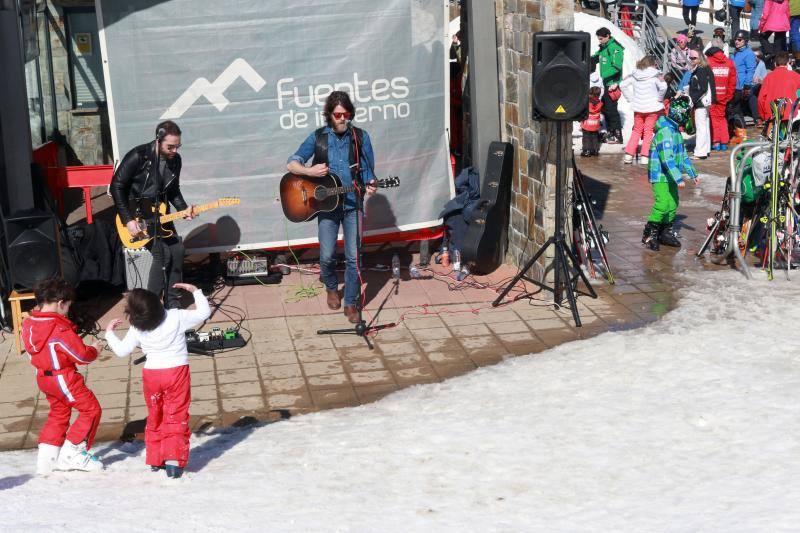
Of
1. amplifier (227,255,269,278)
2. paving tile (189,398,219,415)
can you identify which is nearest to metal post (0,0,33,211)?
amplifier (227,255,269,278)

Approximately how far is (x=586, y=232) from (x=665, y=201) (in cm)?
124

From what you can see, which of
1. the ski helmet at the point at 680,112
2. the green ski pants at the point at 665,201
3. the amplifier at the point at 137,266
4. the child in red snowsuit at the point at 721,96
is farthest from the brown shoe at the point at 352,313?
the child in red snowsuit at the point at 721,96

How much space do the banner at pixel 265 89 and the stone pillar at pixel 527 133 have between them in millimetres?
682

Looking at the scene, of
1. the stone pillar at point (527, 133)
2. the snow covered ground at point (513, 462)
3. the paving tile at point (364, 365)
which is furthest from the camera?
the stone pillar at point (527, 133)

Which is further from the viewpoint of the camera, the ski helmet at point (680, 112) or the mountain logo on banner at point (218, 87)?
the ski helmet at point (680, 112)

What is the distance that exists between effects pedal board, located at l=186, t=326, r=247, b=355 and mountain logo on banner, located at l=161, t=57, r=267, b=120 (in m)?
2.34

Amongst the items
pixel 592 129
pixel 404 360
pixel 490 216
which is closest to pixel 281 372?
pixel 404 360

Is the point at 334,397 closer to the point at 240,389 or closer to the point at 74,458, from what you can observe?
the point at 240,389

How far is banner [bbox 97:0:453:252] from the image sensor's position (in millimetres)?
9727

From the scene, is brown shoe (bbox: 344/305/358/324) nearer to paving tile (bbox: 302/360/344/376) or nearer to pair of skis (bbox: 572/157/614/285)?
paving tile (bbox: 302/360/344/376)

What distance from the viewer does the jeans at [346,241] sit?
8805mm

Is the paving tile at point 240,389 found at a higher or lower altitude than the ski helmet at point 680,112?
lower

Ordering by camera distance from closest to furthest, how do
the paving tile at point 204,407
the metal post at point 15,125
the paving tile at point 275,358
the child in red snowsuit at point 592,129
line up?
1. the paving tile at point 204,407
2. the paving tile at point 275,358
3. the metal post at point 15,125
4. the child in red snowsuit at point 592,129

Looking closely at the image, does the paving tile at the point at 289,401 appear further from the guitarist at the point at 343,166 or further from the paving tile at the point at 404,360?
the guitarist at the point at 343,166
